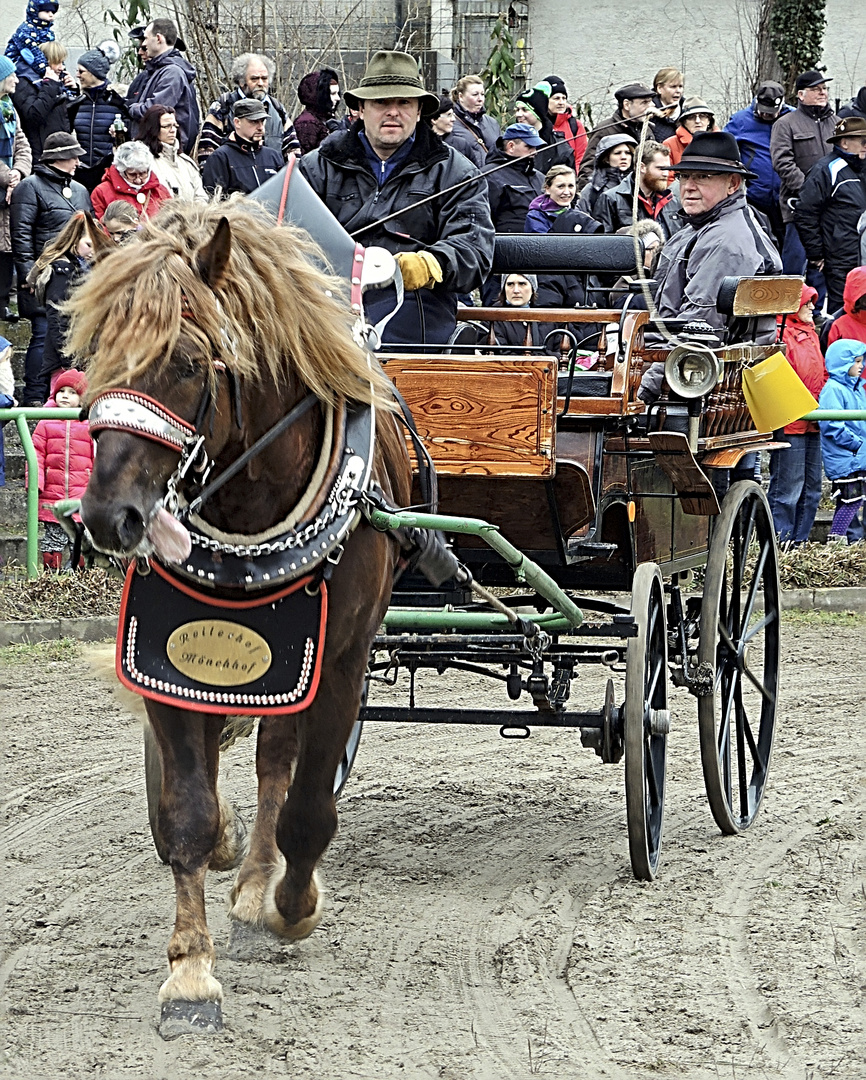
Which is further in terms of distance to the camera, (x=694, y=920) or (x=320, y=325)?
(x=694, y=920)

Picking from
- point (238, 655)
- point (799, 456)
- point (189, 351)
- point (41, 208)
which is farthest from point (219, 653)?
point (41, 208)

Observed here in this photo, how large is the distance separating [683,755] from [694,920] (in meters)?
1.85

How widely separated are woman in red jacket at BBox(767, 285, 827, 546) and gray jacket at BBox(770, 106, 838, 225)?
2225 mm

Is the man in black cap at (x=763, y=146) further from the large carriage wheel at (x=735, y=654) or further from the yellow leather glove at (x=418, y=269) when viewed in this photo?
the yellow leather glove at (x=418, y=269)

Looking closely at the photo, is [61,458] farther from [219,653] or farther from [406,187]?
[219,653]

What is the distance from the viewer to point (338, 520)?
130 inches

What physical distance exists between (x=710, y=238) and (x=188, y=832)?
10.3 feet

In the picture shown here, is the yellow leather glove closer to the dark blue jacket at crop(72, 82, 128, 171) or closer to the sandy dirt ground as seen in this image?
the sandy dirt ground

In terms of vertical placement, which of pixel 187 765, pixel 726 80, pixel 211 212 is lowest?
pixel 187 765

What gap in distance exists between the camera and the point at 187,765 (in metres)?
3.37

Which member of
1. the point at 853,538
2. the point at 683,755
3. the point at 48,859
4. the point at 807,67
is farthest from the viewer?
the point at 807,67

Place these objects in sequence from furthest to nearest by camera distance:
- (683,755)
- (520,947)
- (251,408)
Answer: (683,755), (520,947), (251,408)

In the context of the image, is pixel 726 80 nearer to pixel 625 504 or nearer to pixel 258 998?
pixel 625 504

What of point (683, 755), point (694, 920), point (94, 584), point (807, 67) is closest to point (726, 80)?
point (807, 67)
